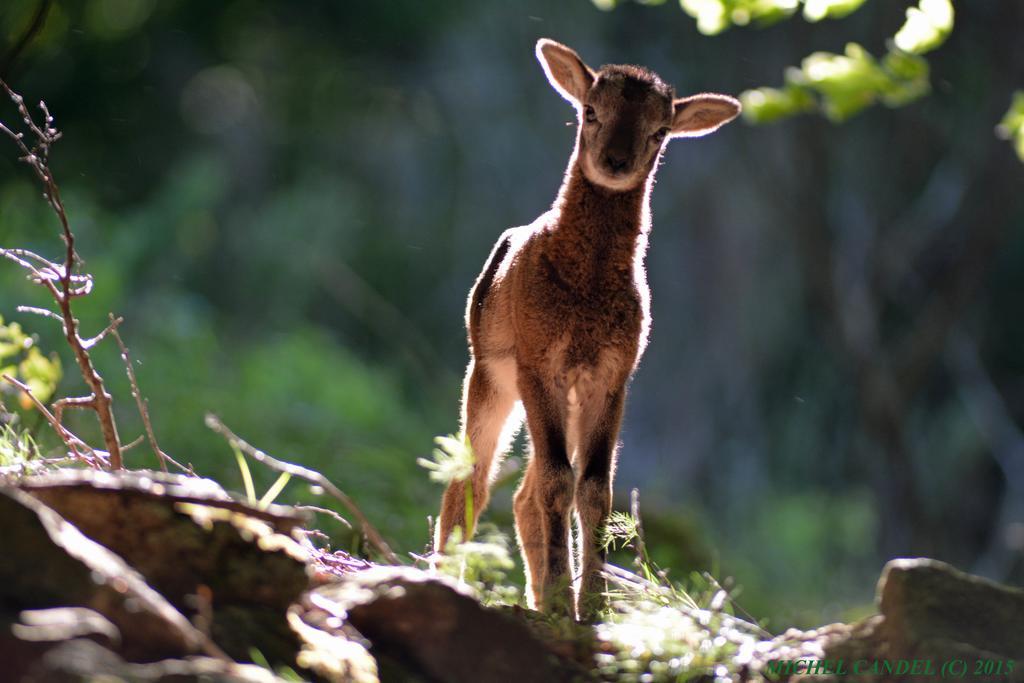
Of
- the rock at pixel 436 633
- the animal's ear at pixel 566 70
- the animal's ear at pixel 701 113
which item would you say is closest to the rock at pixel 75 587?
the rock at pixel 436 633

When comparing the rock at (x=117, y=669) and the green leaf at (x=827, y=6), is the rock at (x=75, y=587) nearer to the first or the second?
the rock at (x=117, y=669)

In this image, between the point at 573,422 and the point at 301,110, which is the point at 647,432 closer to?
the point at 301,110

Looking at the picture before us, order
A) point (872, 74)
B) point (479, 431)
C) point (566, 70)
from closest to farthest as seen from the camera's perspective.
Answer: point (479, 431) < point (566, 70) < point (872, 74)

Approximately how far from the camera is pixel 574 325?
5.67 m

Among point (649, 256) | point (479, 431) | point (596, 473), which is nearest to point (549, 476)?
point (596, 473)

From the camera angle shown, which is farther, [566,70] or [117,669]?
[566,70]

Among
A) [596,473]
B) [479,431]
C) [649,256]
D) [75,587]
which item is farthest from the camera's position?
[649,256]

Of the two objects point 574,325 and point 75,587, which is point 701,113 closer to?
point 574,325

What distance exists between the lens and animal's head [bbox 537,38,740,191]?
5.90 meters

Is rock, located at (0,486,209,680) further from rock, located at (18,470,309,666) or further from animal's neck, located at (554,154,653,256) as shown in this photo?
animal's neck, located at (554,154,653,256)

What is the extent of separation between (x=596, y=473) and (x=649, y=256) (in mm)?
16709

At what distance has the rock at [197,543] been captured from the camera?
3719 mm

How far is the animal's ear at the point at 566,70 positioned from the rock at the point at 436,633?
3090 millimetres

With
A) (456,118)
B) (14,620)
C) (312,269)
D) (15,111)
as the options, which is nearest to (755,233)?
(456,118)
